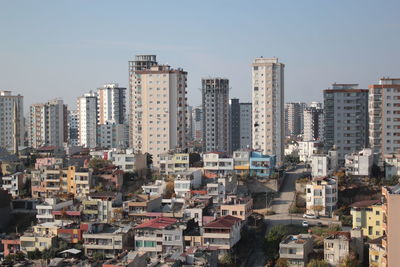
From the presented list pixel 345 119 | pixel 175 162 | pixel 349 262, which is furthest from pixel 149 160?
pixel 349 262

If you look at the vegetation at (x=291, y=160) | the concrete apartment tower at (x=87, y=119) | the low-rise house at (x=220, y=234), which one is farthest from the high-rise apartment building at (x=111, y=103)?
the low-rise house at (x=220, y=234)

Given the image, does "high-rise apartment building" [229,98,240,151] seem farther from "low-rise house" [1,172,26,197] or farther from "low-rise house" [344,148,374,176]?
"low-rise house" [1,172,26,197]

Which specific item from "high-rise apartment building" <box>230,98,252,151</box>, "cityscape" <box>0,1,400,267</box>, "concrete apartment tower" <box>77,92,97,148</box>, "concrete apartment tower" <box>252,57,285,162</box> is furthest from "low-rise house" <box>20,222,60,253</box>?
"concrete apartment tower" <box>77,92,97,148</box>

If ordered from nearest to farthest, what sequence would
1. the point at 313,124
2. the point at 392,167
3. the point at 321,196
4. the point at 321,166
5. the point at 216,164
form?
1. the point at 321,196
2. the point at 392,167
3. the point at 321,166
4. the point at 216,164
5. the point at 313,124

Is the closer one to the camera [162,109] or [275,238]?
[275,238]

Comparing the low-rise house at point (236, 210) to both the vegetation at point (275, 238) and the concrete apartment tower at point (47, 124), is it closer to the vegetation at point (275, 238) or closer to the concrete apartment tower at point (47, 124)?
the vegetation at point (275, 238)

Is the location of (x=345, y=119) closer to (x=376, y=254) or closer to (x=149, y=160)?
(x=149, y=160)

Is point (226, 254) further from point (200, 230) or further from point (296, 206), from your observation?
point (296, 206)

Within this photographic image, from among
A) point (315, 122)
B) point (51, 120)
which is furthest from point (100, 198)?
point (315, 122)

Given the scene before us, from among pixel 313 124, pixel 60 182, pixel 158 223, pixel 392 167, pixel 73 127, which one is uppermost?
pixel 313 124
